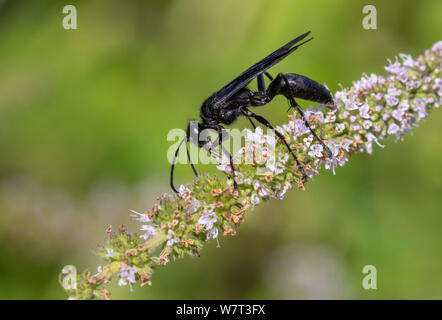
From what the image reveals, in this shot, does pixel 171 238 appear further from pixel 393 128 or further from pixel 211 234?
pixel 393 128

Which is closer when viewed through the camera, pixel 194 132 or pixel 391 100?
pixel 391 100

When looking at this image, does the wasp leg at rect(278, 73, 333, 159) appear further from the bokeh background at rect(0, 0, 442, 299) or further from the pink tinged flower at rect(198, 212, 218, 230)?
the bokeh background at rect(0, 0, 442, 299)

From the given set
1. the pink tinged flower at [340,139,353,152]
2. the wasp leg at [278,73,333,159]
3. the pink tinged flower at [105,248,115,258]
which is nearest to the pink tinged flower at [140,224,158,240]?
the pink tinged flower at [105,248,115,258]

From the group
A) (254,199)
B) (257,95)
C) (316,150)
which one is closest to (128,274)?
(254,199)

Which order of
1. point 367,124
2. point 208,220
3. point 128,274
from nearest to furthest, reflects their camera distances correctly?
point 128,274, point 208,220, point 367,124

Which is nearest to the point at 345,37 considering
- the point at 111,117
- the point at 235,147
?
the point at 235,147

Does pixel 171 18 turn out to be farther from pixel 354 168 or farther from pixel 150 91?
pixel 354 168

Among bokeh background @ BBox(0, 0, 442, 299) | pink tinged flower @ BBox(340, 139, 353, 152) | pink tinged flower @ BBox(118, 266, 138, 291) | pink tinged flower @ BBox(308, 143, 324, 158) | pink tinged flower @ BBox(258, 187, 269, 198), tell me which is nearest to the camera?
pink tinged flower @ BBox(118, 266, 138, 291)
